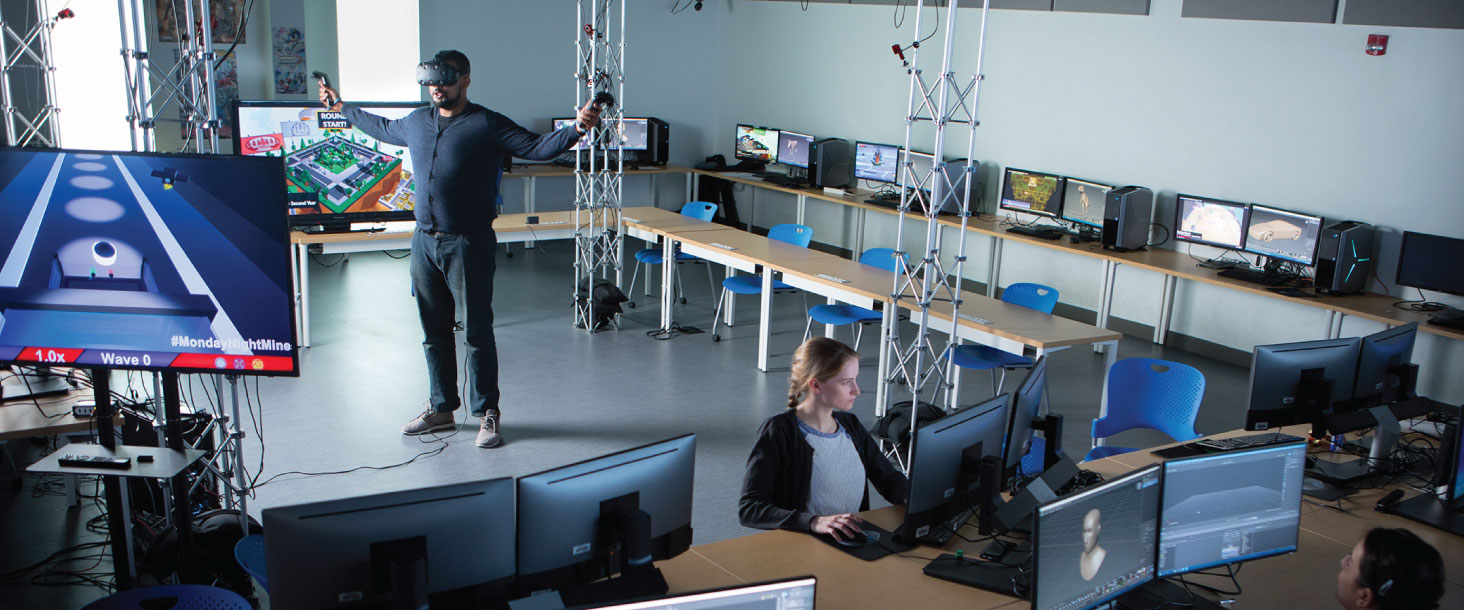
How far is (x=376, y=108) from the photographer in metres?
7.04

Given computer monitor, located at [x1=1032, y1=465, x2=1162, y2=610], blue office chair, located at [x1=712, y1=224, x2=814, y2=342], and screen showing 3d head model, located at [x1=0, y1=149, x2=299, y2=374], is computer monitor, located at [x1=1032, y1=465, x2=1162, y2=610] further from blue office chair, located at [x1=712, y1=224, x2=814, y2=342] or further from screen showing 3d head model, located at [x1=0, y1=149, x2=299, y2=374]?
blue office chair, located at [x1=712, y1=224, x2=814, y2=342]

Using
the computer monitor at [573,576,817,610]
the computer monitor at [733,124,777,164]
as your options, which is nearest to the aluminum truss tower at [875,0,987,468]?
the computer monitor at [573,576,817,610]

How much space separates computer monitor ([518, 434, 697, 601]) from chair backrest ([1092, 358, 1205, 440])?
2.63 m

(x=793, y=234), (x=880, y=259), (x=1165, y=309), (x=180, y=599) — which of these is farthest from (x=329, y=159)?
(x=1165, y=309)

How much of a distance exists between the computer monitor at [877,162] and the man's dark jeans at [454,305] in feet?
18.0

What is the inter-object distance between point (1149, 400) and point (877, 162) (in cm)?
579

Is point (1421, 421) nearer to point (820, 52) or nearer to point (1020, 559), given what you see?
point (1020, 559)

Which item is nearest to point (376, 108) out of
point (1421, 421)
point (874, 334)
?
point (874, 334)

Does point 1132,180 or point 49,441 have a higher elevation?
point 1132,180

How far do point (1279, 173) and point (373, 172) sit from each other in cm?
637

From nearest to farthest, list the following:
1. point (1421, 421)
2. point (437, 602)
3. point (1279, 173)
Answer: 1. point (437, 602)
2. point (1421, 421)
3. point (1279, 173)

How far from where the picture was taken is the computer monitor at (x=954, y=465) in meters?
3.07

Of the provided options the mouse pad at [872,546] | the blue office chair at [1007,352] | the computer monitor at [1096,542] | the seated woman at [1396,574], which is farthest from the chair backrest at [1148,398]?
the seated woman at [1396,574]

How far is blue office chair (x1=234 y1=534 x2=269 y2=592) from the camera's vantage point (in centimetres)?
334
